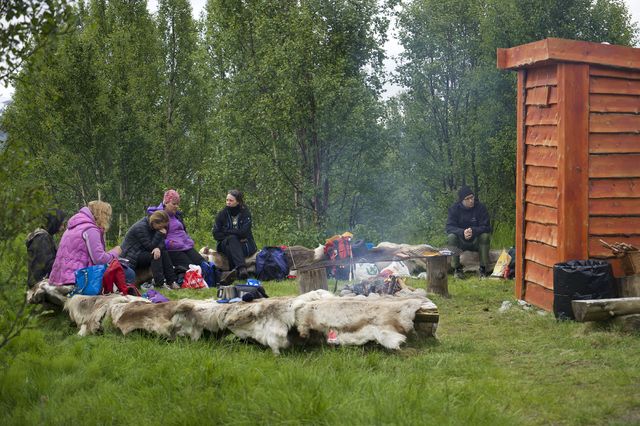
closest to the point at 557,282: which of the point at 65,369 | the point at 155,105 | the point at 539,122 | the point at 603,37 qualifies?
the point at 539,122

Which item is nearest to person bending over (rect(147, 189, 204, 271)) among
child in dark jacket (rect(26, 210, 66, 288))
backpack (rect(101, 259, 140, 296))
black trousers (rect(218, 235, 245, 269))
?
black trousers (rect(218, 235, 245, 269))

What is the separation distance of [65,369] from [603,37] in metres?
16.6

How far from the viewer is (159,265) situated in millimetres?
12266

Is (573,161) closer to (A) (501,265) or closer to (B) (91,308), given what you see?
(A) (501,265)

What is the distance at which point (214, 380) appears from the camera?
6312 mm

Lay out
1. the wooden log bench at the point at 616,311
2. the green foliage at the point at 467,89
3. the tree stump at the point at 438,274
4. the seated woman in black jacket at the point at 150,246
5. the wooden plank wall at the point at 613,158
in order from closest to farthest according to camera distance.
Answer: the wooden log bench at the point at 616,311 → the wooden plank wall at the point at 613,158 → the tree stump at the point at 438,274 → the seated woman in black jacket at the point at 150,246 → the green foliage at the point at 467,89

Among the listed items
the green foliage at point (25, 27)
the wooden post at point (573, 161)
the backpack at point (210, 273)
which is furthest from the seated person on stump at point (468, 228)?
the green foliage at point (25, 27)

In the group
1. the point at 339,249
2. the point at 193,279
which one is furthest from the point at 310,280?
the point at 193,279

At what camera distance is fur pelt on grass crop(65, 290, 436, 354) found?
7367 millimetres

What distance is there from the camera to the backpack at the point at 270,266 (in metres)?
13.5

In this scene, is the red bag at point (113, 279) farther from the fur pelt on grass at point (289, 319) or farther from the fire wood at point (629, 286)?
the fire wood at point (629, 286)

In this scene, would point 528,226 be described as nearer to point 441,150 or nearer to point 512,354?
point 512,354

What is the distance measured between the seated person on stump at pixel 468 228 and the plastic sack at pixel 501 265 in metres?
0.30

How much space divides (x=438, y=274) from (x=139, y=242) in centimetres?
423
